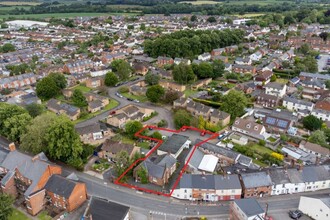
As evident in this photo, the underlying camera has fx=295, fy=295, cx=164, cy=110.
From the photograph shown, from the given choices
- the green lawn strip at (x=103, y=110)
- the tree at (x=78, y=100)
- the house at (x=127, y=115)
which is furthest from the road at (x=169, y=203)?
the tree at (x=78, y=100)

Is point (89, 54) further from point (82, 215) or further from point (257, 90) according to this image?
point (82, 215)

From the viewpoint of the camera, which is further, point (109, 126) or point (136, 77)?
point (136, 77)

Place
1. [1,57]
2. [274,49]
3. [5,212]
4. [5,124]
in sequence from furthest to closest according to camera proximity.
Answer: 1. [274,49]
2. [1,57]
3. [5,124]
4. [5,212]

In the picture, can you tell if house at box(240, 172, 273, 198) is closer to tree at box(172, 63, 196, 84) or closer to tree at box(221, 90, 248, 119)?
tree at box(221, 90, 248, 119)

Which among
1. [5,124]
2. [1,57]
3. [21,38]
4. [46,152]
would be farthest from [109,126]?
[21,38]

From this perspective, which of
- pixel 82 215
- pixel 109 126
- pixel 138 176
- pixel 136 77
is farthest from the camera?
pixel 136 77

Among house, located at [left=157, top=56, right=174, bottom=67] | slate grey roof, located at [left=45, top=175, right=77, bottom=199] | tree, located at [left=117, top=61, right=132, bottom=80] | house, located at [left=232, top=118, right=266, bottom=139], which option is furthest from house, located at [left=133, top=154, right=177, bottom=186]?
house, located at [left=157, top=56, right=174, bottom=67]
